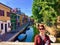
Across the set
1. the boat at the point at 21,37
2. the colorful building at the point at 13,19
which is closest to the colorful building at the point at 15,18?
the colorful building at the point at 13,19

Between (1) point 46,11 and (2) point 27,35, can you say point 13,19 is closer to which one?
(2) point 27,35

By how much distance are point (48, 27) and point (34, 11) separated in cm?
45

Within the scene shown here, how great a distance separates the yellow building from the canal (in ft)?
1.09

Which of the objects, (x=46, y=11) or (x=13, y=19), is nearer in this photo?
(x=46, y=11)

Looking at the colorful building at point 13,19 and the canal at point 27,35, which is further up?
the colorful building at point 13,19

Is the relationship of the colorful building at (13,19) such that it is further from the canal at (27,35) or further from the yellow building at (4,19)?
the canal at (27,35)

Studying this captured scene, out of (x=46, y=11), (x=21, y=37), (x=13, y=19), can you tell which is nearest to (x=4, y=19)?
(x=13, y=19)

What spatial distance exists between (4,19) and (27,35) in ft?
1.98

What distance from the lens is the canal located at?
3464 millimetres

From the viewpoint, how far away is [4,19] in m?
3.54

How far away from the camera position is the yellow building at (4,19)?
138 inches

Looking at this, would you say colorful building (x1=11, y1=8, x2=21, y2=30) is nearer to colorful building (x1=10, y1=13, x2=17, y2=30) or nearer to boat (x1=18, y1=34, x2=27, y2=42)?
colorful building (x1=10, y1=13, x2=17, y2=30)

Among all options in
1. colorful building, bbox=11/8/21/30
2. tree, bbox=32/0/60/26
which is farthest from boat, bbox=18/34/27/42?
tree, bbox=32/0/60/26

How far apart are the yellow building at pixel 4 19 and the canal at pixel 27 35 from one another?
331 mm
